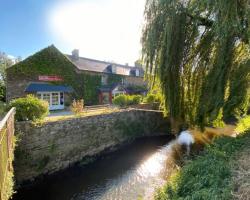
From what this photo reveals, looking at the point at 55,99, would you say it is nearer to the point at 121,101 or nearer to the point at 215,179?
the point at 121,101

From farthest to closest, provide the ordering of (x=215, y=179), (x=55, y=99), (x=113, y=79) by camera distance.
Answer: (x=113, y=79) → (x=55, y=99) → (x=215, y=179)

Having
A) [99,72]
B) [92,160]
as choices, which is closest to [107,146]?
[92,160]

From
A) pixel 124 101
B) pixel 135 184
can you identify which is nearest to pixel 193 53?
pixel 135 184

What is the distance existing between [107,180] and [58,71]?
17.5m

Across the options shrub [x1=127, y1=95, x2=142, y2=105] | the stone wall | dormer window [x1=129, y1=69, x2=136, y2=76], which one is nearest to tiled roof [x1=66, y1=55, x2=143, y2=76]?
dormer window [x1=129, y1=69, x2=136, y2=76]

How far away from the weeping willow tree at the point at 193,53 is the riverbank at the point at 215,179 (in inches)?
124

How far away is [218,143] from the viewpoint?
8.58 metres

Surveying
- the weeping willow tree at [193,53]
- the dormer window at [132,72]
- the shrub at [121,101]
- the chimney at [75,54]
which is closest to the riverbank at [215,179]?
the weeping willow tree at [193,53]

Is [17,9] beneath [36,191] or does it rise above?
above

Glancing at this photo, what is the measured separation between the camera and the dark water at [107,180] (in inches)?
353

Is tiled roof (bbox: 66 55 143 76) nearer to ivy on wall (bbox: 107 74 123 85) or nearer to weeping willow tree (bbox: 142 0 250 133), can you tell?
ivy on wall (bbox: 107 74 123 85)

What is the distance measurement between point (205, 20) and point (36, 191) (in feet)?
31.1

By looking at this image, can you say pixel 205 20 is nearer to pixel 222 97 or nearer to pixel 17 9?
pixel 222 97

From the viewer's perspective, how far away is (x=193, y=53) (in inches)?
428
